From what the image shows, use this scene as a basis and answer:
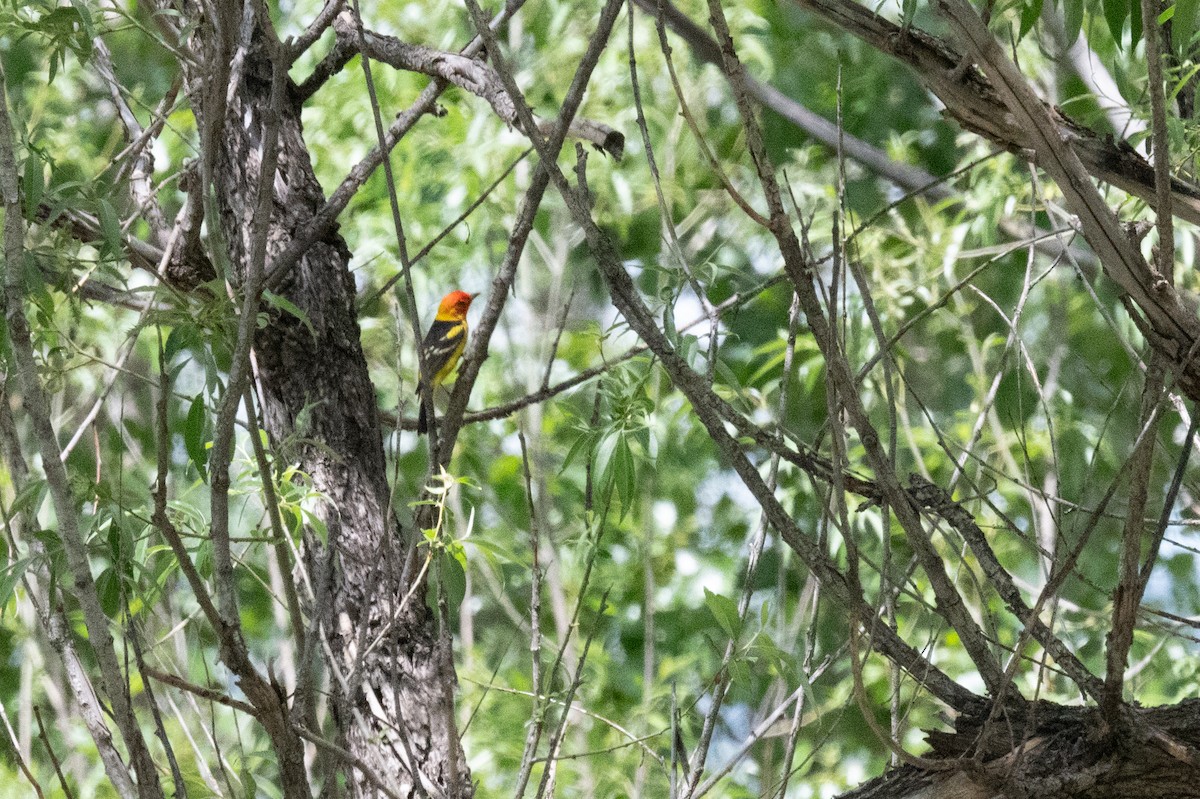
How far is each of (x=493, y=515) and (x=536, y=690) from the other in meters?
5.43

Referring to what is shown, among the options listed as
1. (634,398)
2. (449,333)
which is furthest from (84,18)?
(449,333)

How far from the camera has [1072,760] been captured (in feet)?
5.86

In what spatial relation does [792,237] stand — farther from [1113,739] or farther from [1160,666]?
[1160,666]

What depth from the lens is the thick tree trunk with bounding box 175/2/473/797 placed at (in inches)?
84.7

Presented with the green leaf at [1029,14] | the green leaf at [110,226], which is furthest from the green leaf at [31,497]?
the green leaf at [1029,14]

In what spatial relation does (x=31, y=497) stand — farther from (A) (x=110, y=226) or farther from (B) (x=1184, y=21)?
(B) (x=1184, y=21)

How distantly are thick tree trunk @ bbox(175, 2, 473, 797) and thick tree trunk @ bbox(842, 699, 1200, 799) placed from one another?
0.77 meters

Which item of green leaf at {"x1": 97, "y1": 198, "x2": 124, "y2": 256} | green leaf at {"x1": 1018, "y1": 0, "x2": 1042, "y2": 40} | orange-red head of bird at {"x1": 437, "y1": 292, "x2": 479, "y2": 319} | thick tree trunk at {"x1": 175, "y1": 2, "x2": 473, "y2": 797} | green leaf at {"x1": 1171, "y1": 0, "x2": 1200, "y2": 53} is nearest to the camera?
green leaf at {"x1": 97, "y1": 198, "x2": 124, "y2": 256}

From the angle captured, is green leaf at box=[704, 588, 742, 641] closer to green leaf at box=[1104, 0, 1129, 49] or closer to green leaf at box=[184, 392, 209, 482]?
green leaf at box=[184, 392, 209, 482]

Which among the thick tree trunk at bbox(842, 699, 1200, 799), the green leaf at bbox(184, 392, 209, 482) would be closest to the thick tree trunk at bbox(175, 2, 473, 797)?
the green leaf at bbox(184, 392, 209, 482)

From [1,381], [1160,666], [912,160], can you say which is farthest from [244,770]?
[912,160]

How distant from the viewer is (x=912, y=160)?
26.6 ft

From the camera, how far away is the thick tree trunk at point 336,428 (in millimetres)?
2150

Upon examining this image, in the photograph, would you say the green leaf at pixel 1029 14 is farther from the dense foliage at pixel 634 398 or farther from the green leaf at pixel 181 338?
the green leaf at pixel 181 338
